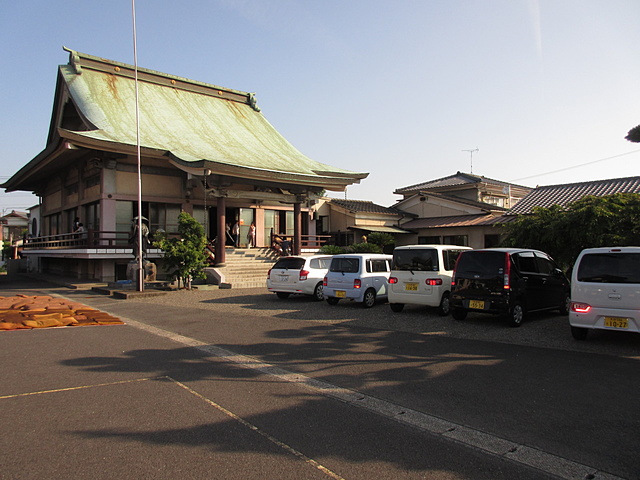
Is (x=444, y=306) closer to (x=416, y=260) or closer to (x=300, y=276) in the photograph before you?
(x=416, y=260)

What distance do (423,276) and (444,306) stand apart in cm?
88

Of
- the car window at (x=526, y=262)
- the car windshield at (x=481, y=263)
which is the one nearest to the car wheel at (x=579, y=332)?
the car windshield at (x=481, y=263)

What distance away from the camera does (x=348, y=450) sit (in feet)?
12.9

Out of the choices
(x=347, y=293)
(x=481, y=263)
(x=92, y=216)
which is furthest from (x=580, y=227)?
(x=92, y=216)

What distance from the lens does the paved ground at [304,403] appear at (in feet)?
12.2

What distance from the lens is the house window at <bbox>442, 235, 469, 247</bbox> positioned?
28.2 meters

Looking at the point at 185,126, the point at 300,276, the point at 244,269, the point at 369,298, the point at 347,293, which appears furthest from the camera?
the point at 185,126

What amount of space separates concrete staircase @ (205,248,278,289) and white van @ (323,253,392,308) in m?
7.75

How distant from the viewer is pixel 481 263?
33.1 feet

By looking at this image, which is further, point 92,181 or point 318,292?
point 92,181

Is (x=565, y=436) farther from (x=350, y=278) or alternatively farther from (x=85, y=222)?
(x=85, y=222)

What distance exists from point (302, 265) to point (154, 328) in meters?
5.87

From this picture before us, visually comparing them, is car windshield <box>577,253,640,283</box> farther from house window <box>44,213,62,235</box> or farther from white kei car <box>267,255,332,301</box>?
house window <box>44,213,62,235</box>

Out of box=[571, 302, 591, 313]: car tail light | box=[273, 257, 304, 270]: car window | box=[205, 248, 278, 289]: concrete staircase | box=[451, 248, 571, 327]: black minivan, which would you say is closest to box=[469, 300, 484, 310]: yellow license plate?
box=[451, 248, 571, 327]: black minivan
